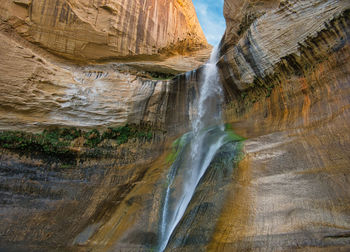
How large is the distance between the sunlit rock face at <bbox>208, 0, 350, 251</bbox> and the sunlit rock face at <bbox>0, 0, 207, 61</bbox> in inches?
A: 227

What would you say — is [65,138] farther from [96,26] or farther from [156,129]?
[96,26]

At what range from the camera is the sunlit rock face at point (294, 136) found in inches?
161

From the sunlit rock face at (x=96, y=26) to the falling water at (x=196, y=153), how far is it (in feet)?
12.9

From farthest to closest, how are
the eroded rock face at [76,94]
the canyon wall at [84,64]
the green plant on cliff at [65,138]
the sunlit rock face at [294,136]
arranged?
the canyon wall at [84,64] < the eroded rock face at [76,94] < the green plant on cliff at [65,138] < the sunlit rock face at [294,136]

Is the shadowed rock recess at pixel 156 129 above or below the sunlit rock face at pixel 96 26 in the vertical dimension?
below

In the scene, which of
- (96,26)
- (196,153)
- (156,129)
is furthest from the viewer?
(96,26)

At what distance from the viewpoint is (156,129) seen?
9.86 m

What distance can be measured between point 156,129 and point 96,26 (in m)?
5.33

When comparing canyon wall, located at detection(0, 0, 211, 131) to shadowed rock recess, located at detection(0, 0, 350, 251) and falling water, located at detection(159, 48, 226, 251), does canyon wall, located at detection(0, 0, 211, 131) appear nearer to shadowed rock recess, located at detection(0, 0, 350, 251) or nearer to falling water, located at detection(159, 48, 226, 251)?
shadowed rock recess, located at detection(0, 0, 350, 251)

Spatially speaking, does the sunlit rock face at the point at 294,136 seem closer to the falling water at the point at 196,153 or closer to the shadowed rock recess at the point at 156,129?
the shadowed rock recess at the point at 156,129

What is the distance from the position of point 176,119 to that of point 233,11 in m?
4.85

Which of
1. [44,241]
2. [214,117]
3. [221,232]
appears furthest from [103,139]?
[221,232]

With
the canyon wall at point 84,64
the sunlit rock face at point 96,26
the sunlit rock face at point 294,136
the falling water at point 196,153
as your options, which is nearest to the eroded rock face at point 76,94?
the canyon wall at point 84,64

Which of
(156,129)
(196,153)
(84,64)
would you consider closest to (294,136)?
(196,153)
